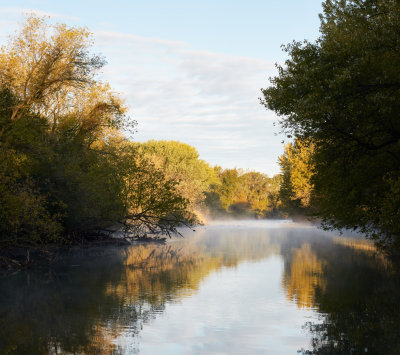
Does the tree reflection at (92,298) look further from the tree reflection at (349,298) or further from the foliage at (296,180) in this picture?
the foliage at (296,180)

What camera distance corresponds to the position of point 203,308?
17.1 m

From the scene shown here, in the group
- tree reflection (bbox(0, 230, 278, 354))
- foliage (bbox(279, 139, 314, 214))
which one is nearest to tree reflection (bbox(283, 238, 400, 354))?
tree reflection (bbox(0, 230, 278, 354))

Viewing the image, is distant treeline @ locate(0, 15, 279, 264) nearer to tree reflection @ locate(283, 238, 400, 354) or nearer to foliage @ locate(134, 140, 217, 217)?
tree reflection @ locate(283, 238, 400, 354)

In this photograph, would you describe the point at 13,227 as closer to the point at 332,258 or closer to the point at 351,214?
the point at 351,214

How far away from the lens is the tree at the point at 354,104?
66.0 feet

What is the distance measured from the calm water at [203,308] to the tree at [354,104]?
12.4 ft

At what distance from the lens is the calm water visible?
12.4m

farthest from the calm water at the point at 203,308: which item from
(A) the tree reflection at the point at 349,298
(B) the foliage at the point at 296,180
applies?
(B) the foliage at the point at 296,180

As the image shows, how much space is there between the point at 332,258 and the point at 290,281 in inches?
417

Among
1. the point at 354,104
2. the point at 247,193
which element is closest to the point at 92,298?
the point at 354,104

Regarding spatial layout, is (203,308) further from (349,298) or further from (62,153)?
(62,153)

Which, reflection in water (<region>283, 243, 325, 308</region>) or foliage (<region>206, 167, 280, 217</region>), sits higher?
foliage (<region>206, 167, 280, 217</region>)

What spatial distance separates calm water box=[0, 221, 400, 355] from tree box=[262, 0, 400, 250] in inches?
148

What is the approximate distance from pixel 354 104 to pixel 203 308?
9467 millimetres
